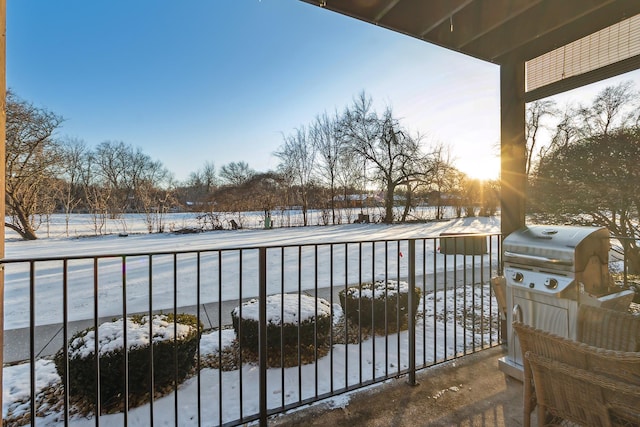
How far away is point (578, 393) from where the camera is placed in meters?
1.03

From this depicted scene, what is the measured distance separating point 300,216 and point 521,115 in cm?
1346

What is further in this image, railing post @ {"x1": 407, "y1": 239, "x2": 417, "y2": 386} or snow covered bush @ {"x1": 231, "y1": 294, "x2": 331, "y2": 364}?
snow covered bush @ {"x1": 231, "y1": 294, "x2": 331, "y2": 364}

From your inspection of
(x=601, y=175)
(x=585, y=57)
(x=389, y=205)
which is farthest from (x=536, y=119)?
(x=585, y=57)

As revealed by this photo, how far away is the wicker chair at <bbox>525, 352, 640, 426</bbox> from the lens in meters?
0.95

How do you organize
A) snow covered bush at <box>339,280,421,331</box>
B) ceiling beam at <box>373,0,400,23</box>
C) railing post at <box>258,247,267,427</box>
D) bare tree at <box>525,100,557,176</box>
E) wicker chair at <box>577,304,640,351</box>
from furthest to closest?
bare tree at <box>525,100,557,176</box>
snow covered bush at <box>339,280,421,331</box>
ceiling beam at <box>373,0,400,23</box>
railing post at <box>258,247,267,427</box>
wicker chair at <box>577,304,640,351</box>

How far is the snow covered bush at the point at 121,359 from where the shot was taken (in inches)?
79.2

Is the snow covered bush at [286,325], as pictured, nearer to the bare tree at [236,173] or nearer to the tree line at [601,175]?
the tree line at [601,175]

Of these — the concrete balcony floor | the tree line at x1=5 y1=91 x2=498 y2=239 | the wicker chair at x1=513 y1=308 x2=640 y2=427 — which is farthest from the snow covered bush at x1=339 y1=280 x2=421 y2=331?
the tree line at x1=5 y1=91 x2=498 y2=239

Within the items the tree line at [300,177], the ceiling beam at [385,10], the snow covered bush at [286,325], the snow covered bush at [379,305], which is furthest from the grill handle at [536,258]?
the tree line at [300,177]

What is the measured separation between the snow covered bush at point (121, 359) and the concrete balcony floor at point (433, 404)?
3.08ft

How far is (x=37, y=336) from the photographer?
3.37 metres

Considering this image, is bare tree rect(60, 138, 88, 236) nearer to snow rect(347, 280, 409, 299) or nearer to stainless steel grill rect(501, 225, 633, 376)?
snow rect(347, 280, 409, 299)

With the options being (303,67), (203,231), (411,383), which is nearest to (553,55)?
(411,383)

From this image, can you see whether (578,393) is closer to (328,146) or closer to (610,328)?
(610,328)
